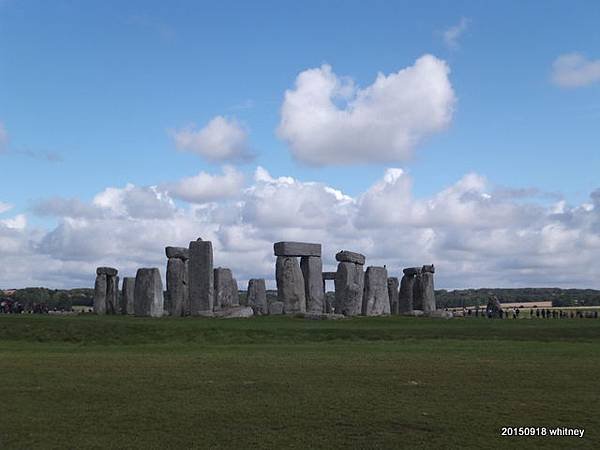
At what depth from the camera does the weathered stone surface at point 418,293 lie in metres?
42.7

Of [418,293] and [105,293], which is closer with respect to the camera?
[105,293]

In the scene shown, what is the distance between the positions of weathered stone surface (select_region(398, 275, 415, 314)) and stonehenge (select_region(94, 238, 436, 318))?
171 cm

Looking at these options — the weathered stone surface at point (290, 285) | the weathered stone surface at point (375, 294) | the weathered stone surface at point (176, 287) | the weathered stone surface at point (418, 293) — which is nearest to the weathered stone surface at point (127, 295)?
the weathered stone surface at point (176, 287)

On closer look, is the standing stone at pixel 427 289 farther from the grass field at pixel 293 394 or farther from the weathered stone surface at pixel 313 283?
the grass field at pixel 293 394

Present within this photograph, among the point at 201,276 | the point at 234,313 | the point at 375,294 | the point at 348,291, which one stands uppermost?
the point at 201,276

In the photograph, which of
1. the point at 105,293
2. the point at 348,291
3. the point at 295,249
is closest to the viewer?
the point at 295,249

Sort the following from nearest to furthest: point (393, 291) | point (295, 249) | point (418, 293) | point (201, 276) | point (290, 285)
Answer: point (201, 276) < point (290, 285) < point (295, 249) < point (418, 293) < point (393, 291)

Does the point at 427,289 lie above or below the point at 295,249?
below

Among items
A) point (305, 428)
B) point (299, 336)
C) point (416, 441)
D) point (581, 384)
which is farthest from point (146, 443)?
point (299, 336)

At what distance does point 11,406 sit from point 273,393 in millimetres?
3473

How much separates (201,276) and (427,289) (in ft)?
45.7

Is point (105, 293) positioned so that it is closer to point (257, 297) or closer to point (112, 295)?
point (112, 295)

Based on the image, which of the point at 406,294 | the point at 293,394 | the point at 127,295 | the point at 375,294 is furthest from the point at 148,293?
the point at 293,394

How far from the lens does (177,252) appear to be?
35562 mm
